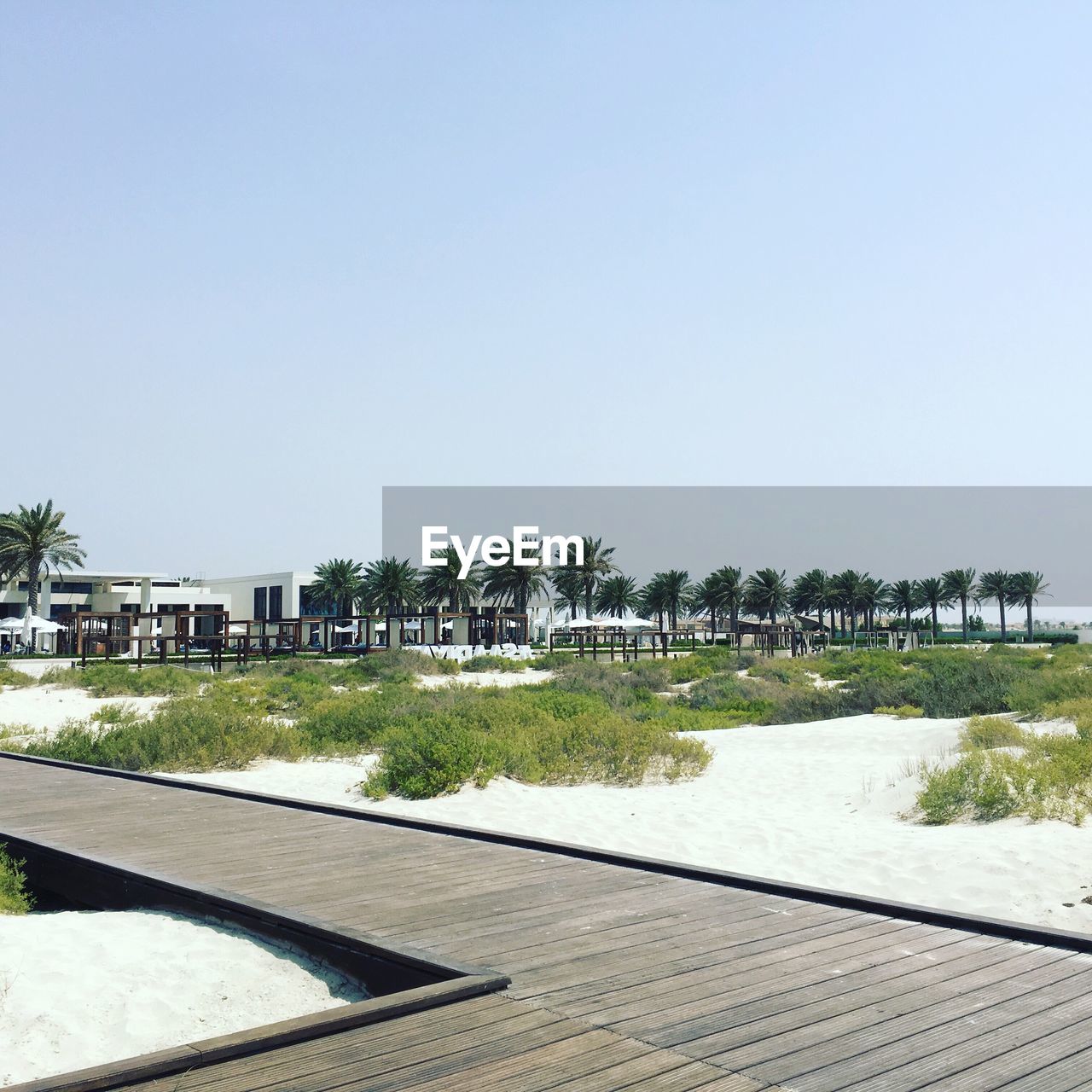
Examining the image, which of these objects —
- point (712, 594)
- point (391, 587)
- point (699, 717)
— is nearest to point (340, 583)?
point (391, 587)

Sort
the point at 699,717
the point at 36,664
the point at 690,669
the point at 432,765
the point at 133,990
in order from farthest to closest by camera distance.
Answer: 1. the point at 36,664
2. the point at 690,669
3. the point at 699,717
4. the point at 432,765
5. the point at 133,990

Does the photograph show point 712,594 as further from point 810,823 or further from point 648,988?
point 648,988

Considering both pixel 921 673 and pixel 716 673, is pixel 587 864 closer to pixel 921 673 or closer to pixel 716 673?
pixel 921 673

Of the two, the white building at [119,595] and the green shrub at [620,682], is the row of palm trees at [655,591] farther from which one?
the green shrub at [620,682]

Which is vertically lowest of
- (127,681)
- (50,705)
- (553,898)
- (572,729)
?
(50,705)

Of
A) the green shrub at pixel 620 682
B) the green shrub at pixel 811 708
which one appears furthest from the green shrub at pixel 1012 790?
the green shrub at pixel 620 682

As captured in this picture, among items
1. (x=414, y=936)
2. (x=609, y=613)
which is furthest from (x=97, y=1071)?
(x=609, y=613)

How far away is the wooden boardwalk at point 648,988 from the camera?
137 inches

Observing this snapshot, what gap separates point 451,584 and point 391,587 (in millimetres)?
5481

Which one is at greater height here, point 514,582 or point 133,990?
point 514,582

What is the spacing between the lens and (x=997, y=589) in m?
106

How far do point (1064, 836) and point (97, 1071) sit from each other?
7.61m

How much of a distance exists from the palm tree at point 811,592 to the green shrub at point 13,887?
93.3 m

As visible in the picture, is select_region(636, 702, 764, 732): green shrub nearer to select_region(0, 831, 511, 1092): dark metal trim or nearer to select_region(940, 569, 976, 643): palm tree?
select_region(0, 831, 511, 1092): dark metal trim
